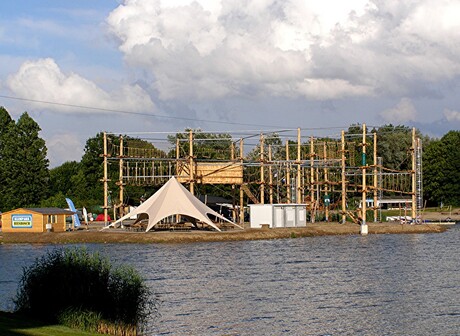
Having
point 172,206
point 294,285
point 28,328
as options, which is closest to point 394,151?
point 172,206

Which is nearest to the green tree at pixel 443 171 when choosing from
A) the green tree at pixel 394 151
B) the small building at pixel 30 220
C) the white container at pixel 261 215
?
the green tree at pixel 394 151

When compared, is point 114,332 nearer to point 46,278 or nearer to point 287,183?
point 46,278

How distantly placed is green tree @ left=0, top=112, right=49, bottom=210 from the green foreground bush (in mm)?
92234

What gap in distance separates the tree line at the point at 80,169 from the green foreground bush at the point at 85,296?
69090 millimetres

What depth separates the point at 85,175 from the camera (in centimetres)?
14512

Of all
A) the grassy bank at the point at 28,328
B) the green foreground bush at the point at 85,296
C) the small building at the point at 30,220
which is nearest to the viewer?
the grassy bank at the point at 28,328

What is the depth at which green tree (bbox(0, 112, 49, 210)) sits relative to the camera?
120688mm

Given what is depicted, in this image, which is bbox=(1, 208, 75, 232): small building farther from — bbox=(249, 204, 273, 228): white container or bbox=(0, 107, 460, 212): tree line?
bbox=(249, 204, 273, 228): white container

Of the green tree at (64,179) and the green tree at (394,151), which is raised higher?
the green tree at (394,151)

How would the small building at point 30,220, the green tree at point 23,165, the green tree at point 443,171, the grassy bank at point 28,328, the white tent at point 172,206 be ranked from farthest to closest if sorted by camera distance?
the green tree at point 443,171, the green tree at point 23,165, the small building at point 30,220, the white tent at point 172,206, the grassy bank at point 28,328

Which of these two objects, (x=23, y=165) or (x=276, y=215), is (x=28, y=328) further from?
(x=23, y=165)

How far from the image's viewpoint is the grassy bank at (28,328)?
79.1ft

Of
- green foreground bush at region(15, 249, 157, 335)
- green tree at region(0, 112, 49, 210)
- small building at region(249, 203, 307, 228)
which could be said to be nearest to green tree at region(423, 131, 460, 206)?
small building at region(249, 203, 307, 228)

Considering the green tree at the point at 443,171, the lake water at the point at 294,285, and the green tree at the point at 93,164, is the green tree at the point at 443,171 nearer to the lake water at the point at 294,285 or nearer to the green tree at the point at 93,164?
the green tree at the point at 93,164
